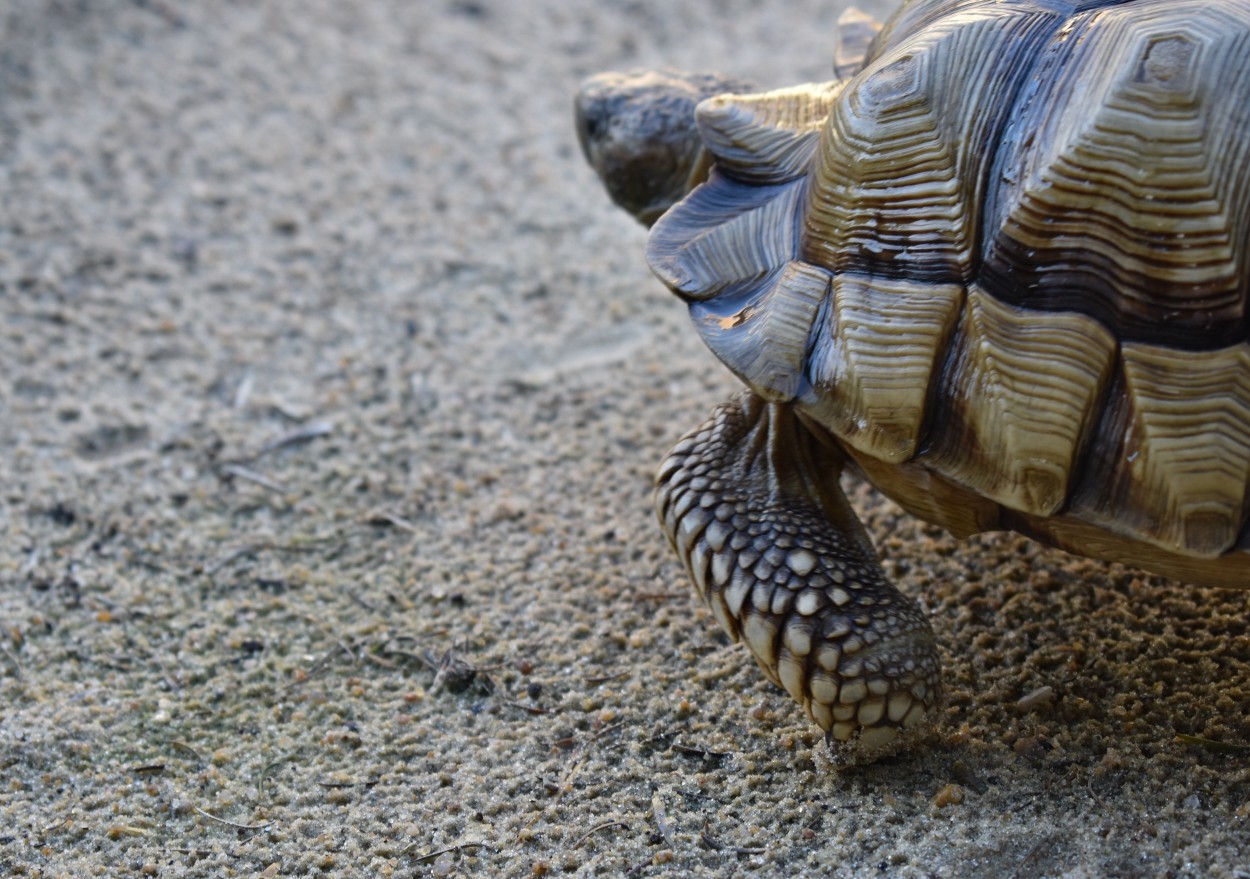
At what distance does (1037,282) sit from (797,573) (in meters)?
0.65

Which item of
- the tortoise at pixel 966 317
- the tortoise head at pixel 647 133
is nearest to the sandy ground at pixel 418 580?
the tortoise at pixel 966 317

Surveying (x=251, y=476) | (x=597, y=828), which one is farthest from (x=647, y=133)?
(x=597, y=828)

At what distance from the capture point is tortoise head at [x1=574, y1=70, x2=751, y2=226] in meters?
2.93

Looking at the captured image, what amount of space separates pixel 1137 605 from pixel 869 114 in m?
1.13

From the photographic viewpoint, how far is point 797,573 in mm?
2168

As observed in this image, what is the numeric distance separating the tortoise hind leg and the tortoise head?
0.73 meters

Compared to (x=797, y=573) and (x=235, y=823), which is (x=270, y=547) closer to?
(x=235, y=823)

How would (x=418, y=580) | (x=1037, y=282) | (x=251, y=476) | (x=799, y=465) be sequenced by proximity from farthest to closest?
(x=251, y=476) < (x=418, y=580) < (x=799, y=465) < (x=1037, y=282)

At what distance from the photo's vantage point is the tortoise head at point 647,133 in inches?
115

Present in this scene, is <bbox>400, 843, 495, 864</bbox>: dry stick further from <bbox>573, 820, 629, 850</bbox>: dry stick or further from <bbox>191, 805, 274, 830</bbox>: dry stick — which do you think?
<bbox>191, 805, 274, 830</bbox>: dry stick

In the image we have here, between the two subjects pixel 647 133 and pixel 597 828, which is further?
pixel 647 133

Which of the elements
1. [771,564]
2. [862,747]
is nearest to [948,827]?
[862,747]

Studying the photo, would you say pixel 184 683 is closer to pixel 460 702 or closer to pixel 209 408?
pixel 460 702

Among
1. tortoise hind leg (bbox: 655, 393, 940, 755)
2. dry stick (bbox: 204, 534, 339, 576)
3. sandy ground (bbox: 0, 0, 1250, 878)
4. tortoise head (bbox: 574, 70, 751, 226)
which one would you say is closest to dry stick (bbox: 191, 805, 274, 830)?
sandy ground (bbox: 0, 0, 1250, 878)
